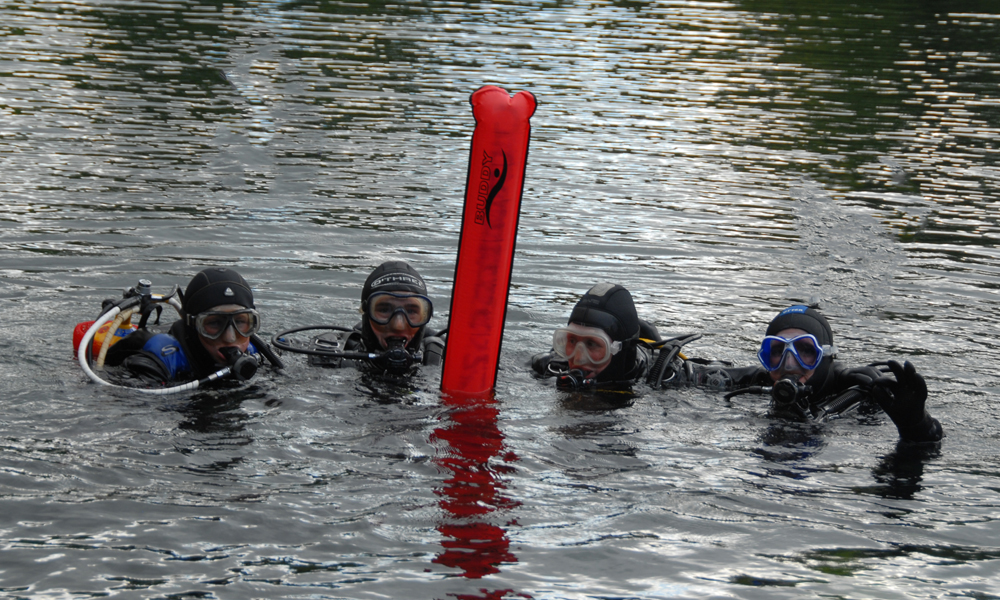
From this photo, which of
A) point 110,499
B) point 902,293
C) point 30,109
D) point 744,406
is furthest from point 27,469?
point 30,109

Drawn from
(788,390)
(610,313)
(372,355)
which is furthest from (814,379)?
(372,355)

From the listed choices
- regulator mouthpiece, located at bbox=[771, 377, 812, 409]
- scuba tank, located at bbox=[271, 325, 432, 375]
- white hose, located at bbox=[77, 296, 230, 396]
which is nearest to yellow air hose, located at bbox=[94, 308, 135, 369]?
white hose, located at bbox=[77, 296, 230, 396]

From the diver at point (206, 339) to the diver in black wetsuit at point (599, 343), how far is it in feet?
6.89

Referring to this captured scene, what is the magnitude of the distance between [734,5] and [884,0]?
16.2 feet

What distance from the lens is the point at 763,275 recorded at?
1045 centimetres

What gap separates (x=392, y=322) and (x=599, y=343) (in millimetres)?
1447

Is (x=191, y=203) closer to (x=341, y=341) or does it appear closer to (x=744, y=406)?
(x=341, y=341)

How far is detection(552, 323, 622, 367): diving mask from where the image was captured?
682 centimetres

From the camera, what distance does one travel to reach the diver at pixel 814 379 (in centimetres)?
609

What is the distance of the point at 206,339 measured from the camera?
6.65 meters

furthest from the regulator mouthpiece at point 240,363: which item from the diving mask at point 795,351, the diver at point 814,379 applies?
the diving mask at point 795,351

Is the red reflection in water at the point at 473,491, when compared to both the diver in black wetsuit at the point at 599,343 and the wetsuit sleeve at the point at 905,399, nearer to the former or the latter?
the diver in black wetsuit at the point at 599,343

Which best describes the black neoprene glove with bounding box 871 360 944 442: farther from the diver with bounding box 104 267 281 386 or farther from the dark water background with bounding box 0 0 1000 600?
the diver with bounding box 104 267 281 386

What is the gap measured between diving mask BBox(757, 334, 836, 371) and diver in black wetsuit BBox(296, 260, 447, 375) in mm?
2319
